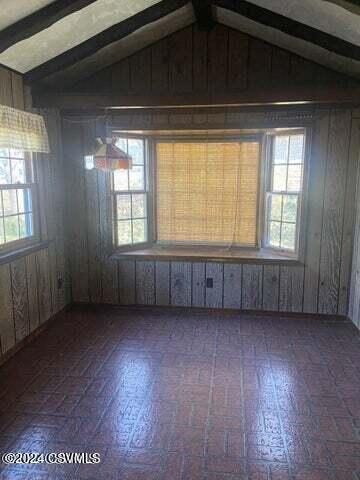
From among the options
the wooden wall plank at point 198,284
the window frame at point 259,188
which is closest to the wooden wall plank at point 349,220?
the window frame at point 259,188

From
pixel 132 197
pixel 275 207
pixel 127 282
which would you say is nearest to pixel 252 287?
pixel 275 207

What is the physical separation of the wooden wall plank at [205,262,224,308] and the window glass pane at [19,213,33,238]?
1977mm

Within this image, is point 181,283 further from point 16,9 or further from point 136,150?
point 16,9

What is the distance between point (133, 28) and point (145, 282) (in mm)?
2665

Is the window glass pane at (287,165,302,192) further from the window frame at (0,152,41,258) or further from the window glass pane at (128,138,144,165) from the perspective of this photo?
the window frame at (0,152,41,258)

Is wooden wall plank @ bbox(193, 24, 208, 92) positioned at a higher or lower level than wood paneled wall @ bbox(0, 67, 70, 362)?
higher

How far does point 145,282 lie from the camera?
14.5 ft

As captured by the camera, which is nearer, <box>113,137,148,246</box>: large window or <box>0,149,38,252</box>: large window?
<box>0,149,38,252</box>: large window

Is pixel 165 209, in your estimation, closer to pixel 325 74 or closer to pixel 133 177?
pixel 133 177

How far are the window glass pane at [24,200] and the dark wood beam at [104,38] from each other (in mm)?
1059

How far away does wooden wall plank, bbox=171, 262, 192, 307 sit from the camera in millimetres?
4348

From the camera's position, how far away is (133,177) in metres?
4.45

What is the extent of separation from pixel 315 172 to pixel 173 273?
1.95 m

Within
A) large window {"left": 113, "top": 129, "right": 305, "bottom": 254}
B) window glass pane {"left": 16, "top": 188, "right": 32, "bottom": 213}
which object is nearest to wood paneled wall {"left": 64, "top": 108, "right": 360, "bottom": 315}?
large window {"left": 113, "top": 129, "right": 305, "bottom": 254}
